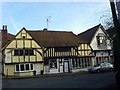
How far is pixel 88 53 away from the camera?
140 feet

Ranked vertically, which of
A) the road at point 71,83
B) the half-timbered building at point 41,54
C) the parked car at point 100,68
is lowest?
the road at point 71,83

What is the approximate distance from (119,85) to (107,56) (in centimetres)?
3223

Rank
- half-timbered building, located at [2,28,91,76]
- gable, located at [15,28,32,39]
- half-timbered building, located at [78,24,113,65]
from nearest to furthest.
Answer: half-timbered building, located at [2,28,91,76] < gable, located at [15,28,32,39] < half-timbered building, located at [78,24,113,65]

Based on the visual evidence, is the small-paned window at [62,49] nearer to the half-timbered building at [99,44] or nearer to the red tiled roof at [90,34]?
the half-timbered building at [99,44]

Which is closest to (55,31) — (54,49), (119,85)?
(54,49)

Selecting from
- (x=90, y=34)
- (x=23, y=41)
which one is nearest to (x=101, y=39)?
(x=90, y=34)

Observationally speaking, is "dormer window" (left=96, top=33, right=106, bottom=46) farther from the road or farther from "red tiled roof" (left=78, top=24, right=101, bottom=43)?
the road

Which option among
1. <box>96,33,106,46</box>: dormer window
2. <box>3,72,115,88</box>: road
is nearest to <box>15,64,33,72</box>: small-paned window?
<box>3,72,115,88</box>: road

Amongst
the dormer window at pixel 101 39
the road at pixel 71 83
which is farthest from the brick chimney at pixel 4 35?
the road at pixel 71 83

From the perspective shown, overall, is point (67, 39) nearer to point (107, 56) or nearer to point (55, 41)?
point (55, 41)

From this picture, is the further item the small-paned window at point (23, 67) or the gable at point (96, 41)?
the gable at point (96, 41)

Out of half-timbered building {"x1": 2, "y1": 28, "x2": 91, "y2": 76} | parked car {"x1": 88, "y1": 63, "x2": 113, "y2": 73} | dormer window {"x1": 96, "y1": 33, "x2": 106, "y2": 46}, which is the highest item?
dormer window {"x1": 96, "y1": 33, "x2": 106, "y2": 46}

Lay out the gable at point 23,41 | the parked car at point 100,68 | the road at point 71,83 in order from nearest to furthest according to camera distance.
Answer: the road at point 71,83, the parked car at point 100,68, the gable at point 23,41

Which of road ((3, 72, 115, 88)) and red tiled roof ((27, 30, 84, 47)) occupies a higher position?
red tiled roof ((27, 30, 84, 47))
